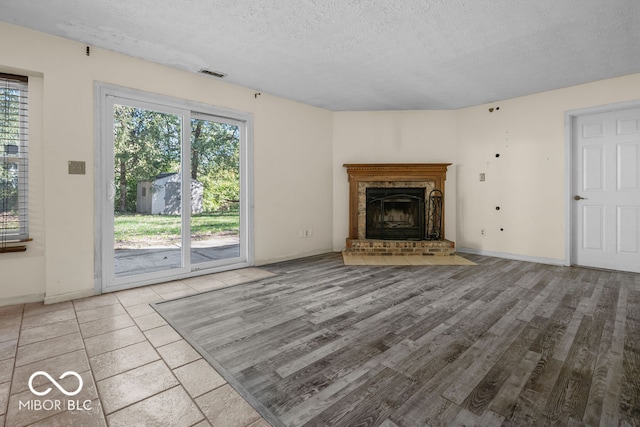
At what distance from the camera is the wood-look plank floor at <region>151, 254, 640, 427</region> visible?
53.2 inches

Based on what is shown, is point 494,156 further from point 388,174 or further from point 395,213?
point 395,213

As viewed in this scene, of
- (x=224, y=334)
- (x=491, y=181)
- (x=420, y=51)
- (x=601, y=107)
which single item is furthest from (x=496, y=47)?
(x=224, y=334)

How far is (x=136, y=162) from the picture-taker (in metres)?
3.23

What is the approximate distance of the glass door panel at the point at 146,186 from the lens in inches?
123

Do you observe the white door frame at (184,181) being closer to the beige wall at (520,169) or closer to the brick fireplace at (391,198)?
the brick fireplace at (391,198)

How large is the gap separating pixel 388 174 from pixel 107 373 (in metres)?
4.43

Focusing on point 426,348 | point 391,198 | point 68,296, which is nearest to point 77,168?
point 68,296

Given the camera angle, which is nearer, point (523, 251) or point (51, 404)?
point (51, 404)

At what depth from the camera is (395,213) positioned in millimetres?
5270

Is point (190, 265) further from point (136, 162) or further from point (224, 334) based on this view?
point (224, 334)

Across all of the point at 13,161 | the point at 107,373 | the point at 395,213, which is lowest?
the point at 107,373

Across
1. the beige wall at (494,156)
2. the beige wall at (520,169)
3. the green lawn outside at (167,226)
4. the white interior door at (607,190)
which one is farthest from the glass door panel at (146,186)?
the white interior door at (607,190)

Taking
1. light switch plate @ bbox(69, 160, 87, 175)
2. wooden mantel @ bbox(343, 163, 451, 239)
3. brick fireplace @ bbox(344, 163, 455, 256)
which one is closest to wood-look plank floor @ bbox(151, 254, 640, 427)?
light switch plate @ bbox(69, 160, 87, 175)

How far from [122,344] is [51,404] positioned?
0.58 metres
